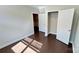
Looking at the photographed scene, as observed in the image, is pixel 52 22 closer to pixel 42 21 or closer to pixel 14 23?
pixel 42 21

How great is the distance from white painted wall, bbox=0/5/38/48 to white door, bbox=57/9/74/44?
6.61ft

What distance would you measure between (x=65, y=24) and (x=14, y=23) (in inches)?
97.2

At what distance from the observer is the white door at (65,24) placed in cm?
273

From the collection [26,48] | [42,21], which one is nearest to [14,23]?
[26,48]

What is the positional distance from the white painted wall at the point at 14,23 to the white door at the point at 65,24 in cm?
201

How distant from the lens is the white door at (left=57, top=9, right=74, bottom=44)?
2.73 meters

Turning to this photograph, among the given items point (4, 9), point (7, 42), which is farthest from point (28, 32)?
point (4, 9)

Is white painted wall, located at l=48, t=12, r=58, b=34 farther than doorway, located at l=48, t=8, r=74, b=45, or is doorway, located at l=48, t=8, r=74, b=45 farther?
white painted wall, located at l=48, t=12, r=58, b=34

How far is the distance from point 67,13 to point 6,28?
2778 millimetres

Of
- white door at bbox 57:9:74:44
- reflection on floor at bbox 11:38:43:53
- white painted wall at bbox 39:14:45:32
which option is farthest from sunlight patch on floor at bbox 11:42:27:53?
white painted wall at bbox 39:14:45:32

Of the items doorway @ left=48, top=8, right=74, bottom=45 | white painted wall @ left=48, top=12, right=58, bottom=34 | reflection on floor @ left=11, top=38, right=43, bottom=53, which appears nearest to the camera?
reflection on floor @ left=11, top=38, right=43, bottom=53

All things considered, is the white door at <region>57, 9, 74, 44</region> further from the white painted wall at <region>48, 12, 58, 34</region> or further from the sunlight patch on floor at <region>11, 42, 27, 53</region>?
the sunlight patch on floor at <region>11, 42, 27, 53</region>

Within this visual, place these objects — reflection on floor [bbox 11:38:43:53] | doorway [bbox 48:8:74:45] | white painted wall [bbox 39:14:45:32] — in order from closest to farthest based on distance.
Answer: reflection on floor [bbox 11:38:43:53]
doorway [bbox 48:8:74:45]
white painted wall [bbox 39:14:45:32]
